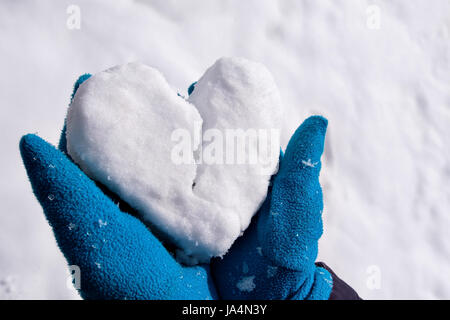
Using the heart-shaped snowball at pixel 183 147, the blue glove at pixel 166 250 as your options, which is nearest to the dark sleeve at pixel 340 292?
the blue glove at pixel 166 250

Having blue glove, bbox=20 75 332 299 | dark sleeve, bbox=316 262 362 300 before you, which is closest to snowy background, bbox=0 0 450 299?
dark sleeve, bbox=316 262 362 300

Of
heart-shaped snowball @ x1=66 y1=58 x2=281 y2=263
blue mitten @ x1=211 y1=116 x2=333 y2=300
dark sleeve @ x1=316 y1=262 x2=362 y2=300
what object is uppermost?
heart-shaped snowball @ x1=66 y1=58 x2=281 y2=263

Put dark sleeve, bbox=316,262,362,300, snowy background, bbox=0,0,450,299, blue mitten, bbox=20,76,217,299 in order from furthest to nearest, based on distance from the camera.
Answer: snowy background, bbox=0,0,450,299 < dark sleeve, bbox=316,262,362,300 < blue mitten, bbox=20,76,217,299

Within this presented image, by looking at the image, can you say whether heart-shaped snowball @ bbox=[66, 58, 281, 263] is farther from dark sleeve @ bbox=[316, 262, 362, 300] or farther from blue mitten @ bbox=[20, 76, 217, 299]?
dark sleeve @ bbox=[316, 262, 362, 300]

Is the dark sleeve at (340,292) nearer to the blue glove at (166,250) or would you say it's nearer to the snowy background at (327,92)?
the blue glove at (166,250)

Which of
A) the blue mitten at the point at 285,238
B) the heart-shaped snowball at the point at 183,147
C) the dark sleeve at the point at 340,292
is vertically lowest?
the dark sleeve at the point at 340,292

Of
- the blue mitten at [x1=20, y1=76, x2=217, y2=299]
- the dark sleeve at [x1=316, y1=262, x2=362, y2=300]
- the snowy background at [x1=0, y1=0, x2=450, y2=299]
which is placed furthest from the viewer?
the snowy background at [x1=0, y1=0, x2=450, y2=299]

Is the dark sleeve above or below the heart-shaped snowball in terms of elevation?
below

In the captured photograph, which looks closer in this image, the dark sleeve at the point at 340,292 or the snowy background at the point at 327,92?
the dark sleeve at the point at 340,292
